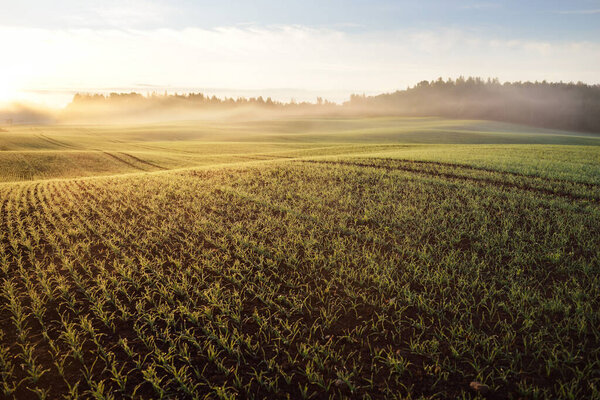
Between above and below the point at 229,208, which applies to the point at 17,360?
below

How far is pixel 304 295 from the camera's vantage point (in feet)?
21.9

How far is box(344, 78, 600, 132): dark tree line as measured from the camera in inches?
4318

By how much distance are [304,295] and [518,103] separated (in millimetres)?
152762

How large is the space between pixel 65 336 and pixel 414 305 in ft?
20.5

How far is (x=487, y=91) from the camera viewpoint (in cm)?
16250

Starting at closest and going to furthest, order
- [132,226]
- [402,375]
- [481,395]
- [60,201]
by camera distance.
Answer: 1. [481,395]
2. [402,375]
3. [132,226]
4. [60,201]

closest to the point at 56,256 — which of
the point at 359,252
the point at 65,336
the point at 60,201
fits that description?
the point at 65,336

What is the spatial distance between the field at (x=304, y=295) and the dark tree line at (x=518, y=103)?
126504mm

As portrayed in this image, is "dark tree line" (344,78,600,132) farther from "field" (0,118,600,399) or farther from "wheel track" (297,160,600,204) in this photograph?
"field" (0,118,600,399)

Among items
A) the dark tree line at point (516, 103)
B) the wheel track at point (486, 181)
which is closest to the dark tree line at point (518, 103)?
the dark tree line at point (516, 103)

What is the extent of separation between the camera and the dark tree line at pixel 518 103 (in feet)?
360

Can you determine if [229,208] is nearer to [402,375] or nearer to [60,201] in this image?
[60,201]

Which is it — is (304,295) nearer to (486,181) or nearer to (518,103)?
(486,181)

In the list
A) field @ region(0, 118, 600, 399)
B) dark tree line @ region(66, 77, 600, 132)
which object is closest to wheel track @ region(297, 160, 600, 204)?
field @ region(0, 118, 600, 399)
